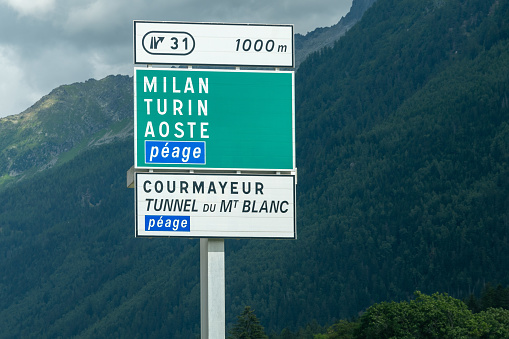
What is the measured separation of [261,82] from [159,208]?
7.67 metres

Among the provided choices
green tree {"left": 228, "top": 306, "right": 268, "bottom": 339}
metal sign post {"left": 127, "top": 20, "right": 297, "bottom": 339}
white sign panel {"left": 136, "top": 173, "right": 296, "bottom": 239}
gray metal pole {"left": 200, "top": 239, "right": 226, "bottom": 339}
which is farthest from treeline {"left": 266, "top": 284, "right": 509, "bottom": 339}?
gray metal pole {"left": 200, "top": 239, "right": 226, "bottom": 339}

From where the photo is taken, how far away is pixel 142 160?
42.8 metres

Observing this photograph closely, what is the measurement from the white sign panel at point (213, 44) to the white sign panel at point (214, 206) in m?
5.46

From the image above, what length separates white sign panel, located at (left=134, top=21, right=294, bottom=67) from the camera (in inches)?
1738

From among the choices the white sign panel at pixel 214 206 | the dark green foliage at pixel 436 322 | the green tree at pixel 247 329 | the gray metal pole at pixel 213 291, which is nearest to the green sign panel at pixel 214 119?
the white sign panel at pixel 214 206

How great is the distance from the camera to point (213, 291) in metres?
42.8

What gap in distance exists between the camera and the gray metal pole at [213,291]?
1676 inches

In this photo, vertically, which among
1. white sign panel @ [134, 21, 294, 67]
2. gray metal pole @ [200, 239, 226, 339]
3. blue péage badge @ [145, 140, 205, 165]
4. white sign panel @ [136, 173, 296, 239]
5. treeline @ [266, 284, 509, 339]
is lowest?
treeline @ [266, 284, 509, 339]

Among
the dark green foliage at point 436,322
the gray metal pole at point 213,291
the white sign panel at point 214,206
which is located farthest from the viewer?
the dark green foliage at point 436,322

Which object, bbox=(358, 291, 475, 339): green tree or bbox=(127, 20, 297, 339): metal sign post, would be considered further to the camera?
bbox=(358, 291, 475, 339): green tree

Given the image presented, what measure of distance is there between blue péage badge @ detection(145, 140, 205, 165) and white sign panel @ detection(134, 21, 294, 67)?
3.81 metres

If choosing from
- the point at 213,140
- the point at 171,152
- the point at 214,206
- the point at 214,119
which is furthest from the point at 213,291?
the point at 214,119

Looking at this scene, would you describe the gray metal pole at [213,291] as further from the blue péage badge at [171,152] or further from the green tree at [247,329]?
the green tree at [247,329]

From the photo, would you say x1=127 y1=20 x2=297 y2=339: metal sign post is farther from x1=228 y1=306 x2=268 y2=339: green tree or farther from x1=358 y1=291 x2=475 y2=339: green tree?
x1=228 y1=306 x2=268 y2=339: green tree
